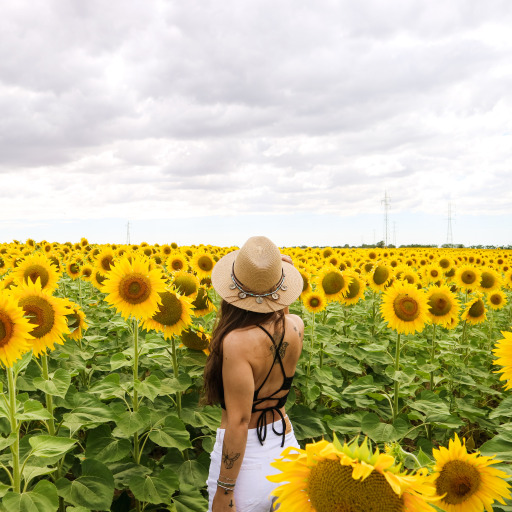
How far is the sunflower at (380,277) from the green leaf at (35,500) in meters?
6.85

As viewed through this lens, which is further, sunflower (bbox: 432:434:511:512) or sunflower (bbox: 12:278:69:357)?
sunflower (bbox: 12:278:69:357)

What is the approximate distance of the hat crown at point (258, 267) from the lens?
106 inches

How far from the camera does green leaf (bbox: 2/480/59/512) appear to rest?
8.29 feet

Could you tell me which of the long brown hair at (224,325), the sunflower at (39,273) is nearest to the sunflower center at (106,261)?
the sunflower at (39,273)

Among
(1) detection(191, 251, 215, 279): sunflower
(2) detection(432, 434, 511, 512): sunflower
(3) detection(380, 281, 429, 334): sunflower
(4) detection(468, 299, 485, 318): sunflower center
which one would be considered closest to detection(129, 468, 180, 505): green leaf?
(2) detection(432, 434, 511, 512): sunflower

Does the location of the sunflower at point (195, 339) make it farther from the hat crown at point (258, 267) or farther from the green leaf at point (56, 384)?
the hat crown at point (258, 267)

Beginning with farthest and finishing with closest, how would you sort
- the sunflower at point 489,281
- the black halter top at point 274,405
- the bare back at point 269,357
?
the sunflower at point 489,281 → the black halter top at point 274,405 → the bare back at point 269,357

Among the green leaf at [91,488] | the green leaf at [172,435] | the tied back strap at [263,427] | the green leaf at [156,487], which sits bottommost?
the green leaf at [156,487]

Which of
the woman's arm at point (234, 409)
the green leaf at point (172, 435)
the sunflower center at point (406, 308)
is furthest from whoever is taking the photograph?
the sunflower center at point (406, 308)

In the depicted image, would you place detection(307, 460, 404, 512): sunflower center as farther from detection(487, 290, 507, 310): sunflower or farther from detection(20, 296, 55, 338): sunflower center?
detection(487, 290, 507, 310): sunflower

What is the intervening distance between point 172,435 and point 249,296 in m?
1.61

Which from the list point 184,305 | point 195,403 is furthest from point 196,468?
point 184,305

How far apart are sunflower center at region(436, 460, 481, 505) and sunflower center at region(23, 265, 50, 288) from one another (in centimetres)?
449

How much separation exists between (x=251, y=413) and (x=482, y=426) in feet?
13.2
